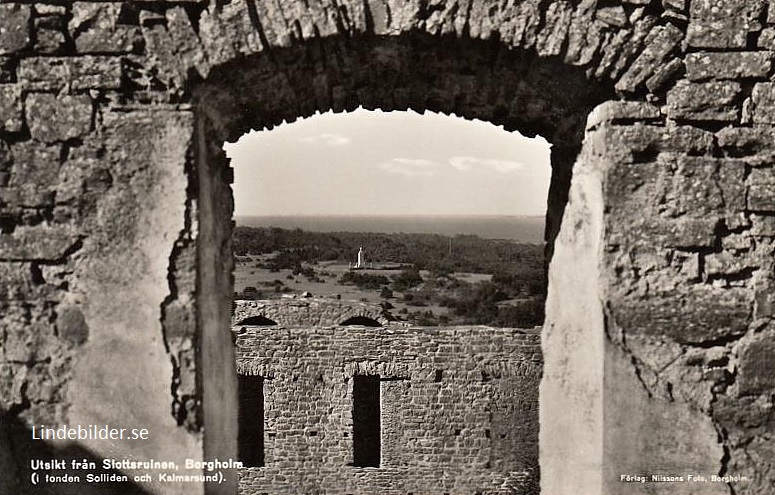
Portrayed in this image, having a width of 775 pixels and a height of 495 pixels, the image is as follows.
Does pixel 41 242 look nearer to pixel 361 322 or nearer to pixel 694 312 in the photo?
pixel 694 312

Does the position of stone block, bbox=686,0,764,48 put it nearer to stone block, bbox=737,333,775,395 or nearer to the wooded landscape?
stone block, bbox=737,333,775,395

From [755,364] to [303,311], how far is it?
380 inches

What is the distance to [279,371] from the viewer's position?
11219mm

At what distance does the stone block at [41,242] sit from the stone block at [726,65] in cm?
246

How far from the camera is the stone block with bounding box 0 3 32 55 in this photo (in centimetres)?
269

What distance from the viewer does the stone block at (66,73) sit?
270 centimetres

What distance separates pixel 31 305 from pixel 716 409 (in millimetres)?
2697

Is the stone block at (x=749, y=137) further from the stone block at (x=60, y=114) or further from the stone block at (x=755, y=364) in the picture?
the stone block at (x=60, y=114)

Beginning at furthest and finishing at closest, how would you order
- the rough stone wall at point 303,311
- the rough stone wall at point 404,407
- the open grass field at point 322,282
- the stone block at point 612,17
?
the open grass field at point 322,282, the rough stone wall at point 303,311, the rough stone wall at point 404,407, the stone block at point 612,17

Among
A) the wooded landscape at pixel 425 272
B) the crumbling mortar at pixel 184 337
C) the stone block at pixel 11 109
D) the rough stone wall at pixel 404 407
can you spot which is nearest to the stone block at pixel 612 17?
the crumbling mortar at pixel 184 337

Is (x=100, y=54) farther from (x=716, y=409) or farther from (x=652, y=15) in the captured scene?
(x=716, y=409)

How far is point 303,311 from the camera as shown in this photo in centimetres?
1193

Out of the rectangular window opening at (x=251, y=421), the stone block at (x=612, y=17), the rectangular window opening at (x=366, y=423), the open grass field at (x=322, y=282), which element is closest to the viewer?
the stone block at (x=612, y=17)

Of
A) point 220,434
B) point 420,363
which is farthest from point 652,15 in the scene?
point 420,363
